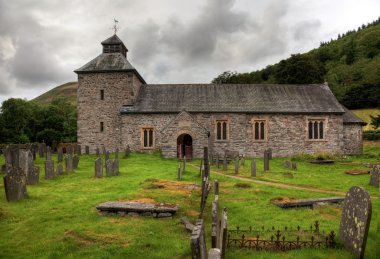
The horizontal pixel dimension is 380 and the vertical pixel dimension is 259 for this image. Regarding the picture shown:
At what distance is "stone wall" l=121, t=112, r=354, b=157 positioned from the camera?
106 ft

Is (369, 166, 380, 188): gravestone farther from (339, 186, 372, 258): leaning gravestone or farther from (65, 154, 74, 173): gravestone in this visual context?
(65, 154, 74, 173): gravestone

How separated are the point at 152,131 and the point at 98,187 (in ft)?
57.1

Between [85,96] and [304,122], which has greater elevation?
[85,96]

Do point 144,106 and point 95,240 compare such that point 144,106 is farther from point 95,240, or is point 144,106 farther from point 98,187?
point 95,240

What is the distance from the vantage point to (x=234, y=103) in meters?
33.7

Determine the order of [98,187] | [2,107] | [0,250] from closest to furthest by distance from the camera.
Answer: [0,250] → [98,187] → [2,107]

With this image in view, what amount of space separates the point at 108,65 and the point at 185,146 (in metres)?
12.3

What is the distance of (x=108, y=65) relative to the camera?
34000mm

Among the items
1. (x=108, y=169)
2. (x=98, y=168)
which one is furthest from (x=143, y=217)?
(x=108, y=169)

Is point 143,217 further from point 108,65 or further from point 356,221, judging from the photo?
point 108,65

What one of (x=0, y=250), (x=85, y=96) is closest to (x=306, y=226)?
(x=0, y=250)

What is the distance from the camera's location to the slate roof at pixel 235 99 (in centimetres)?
3288

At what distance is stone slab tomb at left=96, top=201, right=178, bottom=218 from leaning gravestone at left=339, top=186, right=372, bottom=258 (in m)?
5.04

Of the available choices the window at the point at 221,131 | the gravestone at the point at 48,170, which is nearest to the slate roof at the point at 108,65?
the window at the point at 221,131
